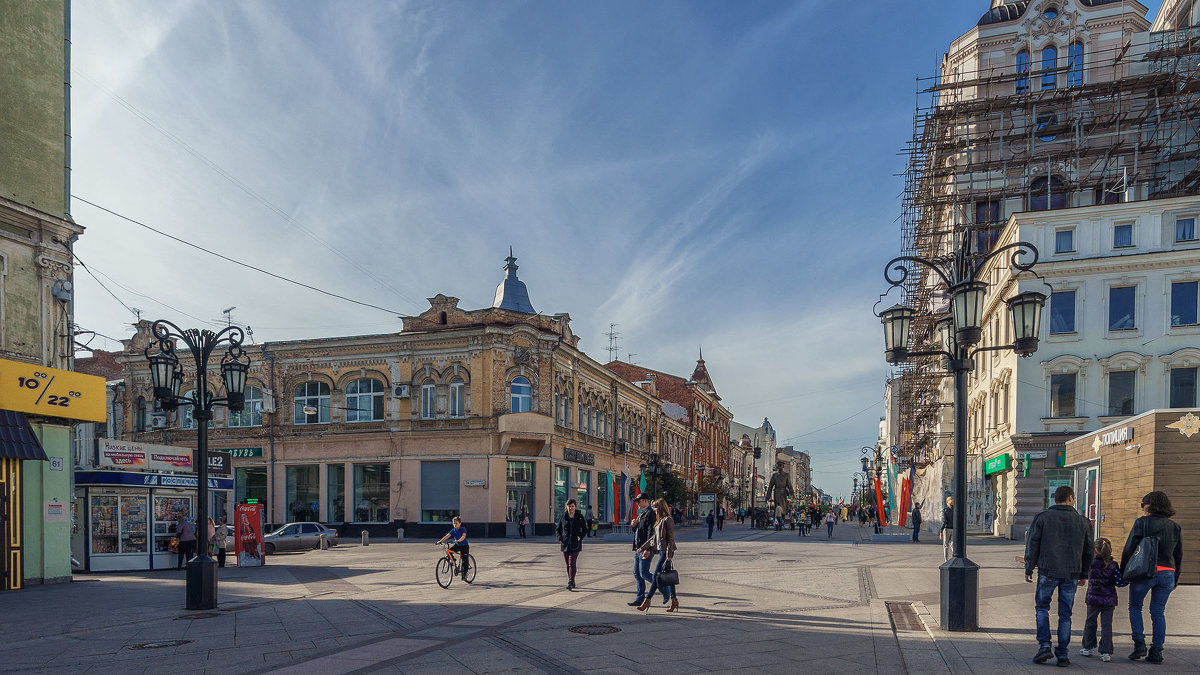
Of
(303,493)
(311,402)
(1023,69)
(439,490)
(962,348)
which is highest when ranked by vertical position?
(1023,69)

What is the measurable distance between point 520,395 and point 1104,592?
34593 millimetres

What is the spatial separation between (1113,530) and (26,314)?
2367 cm

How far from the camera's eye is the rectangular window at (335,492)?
4322cm

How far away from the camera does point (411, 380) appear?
1674 inches

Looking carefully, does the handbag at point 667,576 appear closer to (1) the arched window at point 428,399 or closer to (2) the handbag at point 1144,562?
(2) the handbag at point 1144,562

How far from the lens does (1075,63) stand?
43.1 metres

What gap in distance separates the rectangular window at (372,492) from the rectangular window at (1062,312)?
99.4 feet

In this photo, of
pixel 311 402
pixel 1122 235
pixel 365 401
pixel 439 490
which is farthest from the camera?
pixel 311 402

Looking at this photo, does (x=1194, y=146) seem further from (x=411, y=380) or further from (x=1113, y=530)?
(x=411, y=380)

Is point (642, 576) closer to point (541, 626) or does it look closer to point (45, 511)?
point (541, 626)

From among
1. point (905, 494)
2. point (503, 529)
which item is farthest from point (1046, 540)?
point (503, 529)

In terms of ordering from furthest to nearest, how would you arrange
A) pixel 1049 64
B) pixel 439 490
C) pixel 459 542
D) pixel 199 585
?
1. pixel 1049 64
2. pixel 439 490
3. pixel 459 542
4. pixel 199 585

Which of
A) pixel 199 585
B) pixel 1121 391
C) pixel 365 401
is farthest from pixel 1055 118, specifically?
pixel 199 585

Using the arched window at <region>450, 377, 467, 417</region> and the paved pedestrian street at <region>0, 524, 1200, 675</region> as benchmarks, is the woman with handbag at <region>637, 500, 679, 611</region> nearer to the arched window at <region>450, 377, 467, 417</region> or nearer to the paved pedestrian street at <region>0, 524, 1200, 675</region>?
the paved pedestrian street at <region>0, 524, 1200, 675</region>
